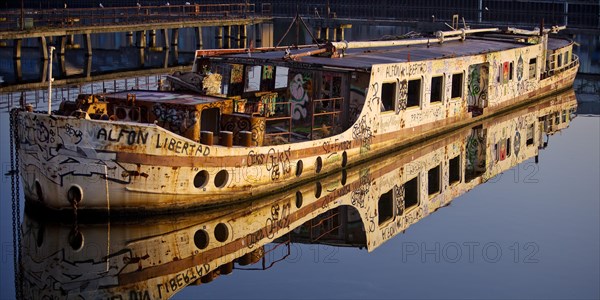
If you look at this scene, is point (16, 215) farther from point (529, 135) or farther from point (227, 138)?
point (529, 135)

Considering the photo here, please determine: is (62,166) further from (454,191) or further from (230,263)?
(454,191)

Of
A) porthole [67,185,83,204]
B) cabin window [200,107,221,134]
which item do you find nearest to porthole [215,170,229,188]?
cabin window [200,107,221,134]

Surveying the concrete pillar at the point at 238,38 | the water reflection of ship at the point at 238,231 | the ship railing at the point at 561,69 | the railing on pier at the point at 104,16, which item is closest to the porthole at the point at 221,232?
the water reflection of ship at the point at 238,231

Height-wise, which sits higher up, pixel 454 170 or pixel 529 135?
pixel 529 135

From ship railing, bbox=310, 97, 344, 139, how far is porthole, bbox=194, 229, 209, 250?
6.19 metres

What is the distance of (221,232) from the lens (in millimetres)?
19266

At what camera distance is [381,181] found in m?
24.2

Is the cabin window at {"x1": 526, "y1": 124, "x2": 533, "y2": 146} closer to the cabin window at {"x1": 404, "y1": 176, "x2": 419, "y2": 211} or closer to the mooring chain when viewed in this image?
the cabin window at {"x1": 404, "y1": 176, "x2": 419, "y2": 211}

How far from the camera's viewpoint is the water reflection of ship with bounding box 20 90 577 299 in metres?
16.6

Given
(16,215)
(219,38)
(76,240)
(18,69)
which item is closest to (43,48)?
(18,69)

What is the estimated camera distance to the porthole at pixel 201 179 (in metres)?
20.1

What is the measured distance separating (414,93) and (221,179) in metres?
10.4

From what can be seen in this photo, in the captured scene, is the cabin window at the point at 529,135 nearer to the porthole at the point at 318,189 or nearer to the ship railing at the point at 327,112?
the ship railing at the point at 327,112

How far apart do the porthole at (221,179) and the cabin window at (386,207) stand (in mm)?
3153
